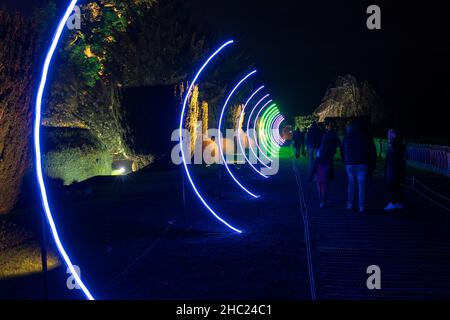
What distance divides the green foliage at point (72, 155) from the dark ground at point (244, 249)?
4.35 m

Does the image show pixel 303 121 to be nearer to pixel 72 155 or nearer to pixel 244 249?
pixel 72 155

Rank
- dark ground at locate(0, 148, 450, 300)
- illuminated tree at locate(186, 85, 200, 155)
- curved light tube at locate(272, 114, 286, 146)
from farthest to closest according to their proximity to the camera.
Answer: curved light tube at locate(272, 114, 286, 146), illuminated tree at locate(186, 85, 200, 155), dark ground at locate(0, 148, 450, 300)

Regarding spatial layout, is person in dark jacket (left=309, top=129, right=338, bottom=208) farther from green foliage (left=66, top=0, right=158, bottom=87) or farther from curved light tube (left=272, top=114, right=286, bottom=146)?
curved light tube (left=272, top=114, right=286, bottom=146)

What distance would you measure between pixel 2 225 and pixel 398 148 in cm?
819

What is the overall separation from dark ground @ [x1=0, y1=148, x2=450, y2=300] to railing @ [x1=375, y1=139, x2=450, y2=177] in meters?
7.43

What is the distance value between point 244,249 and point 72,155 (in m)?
13.5

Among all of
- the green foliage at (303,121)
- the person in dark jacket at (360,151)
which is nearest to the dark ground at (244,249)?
the person in dark jacket at (360,151)

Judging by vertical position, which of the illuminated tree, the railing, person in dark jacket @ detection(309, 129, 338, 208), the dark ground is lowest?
the dark ground

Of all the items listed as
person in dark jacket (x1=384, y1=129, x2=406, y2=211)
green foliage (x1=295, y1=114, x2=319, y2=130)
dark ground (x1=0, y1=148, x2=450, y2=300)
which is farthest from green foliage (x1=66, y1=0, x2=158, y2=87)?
green foliage (x1=295, y1=114, x2=319, y2=130)

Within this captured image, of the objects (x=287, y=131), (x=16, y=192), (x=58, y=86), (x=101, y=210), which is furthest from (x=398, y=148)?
(x=287, y=131)

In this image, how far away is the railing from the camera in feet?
73.6

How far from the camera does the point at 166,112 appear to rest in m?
25.1
